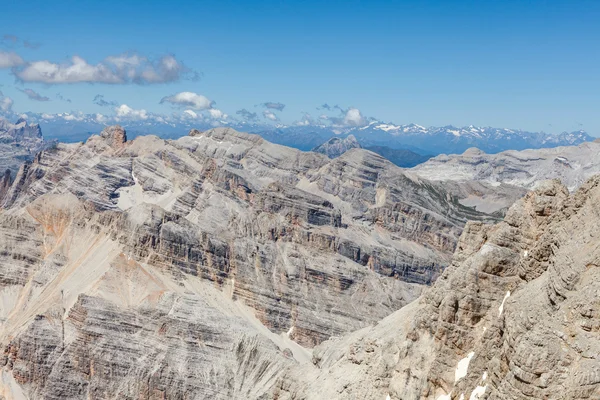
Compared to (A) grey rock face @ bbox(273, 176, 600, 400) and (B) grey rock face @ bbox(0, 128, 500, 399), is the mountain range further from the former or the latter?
(B) grey rock face @ bbox(0, 128, 500, 399)

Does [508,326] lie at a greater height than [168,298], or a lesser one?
greater

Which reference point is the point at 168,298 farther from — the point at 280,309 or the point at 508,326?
the point at 508,326

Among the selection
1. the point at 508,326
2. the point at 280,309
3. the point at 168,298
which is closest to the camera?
the point at 508,326

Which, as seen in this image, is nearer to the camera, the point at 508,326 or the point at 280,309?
the point at 508,326

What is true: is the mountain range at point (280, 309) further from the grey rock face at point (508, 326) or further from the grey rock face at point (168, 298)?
the grey rock face at point (168, 298)

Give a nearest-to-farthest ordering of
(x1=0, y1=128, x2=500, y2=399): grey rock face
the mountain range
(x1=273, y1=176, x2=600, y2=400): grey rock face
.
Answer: (x1=273, y1=176, x2=600, y2=400): grey rock face, the mountain range, (x1=0, y1=128, x2=500, y2=399): grey rock face

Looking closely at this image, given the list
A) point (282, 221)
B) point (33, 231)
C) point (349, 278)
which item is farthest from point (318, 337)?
point (33, 231)

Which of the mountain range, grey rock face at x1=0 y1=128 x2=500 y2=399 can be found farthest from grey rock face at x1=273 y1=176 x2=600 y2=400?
grey rock face at x1=0 y1=128 x2=500 y2=399

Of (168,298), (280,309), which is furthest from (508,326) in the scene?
(280,309)
